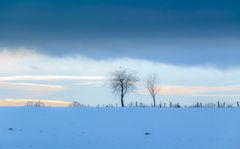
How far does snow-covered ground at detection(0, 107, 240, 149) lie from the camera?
26438 millimetres

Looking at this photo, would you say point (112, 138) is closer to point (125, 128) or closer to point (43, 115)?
point (125, 128)

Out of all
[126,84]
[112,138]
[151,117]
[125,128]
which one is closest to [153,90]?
[126,84]

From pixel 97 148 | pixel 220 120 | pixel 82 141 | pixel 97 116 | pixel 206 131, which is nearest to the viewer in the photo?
pixel 97 148

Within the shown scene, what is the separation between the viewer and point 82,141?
2786 centimetres

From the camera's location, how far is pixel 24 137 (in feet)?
96.2

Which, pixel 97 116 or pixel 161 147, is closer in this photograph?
pixel 161 147

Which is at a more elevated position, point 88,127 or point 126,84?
point 126,84

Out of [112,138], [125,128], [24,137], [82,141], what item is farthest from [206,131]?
[24,137]

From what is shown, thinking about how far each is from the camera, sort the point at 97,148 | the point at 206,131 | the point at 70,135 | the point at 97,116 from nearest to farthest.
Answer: the point at 97,148 < the point at 70,135 < the point at 206,131 < the point at 97,116

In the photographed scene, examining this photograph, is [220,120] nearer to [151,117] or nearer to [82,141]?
[151,117]

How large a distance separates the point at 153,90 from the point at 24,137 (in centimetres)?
7304

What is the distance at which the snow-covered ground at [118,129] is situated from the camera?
26.4 meters

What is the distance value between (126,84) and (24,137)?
69.9 meters

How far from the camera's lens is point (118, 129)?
35.4 metres
